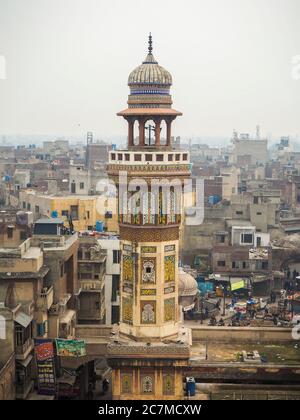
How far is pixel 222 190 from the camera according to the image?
53.5 m

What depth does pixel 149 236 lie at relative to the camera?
15117 mm

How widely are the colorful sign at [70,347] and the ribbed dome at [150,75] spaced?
6203 millimetres

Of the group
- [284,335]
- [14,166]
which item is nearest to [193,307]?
[284,335]

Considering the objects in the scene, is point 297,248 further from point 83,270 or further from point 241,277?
point 83,270

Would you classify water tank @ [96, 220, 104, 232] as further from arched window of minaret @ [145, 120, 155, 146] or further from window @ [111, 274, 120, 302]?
arched window of minaret @ [145, 120, 155, 146]

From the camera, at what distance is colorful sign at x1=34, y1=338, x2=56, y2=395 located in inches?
727

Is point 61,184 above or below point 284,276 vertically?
above

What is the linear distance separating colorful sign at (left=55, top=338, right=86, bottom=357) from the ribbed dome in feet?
20.4

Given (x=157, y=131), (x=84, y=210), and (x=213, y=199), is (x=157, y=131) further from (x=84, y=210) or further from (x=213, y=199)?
(x=213, y=199)

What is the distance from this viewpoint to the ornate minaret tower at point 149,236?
14.8 m

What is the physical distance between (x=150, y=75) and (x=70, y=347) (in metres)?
6.64

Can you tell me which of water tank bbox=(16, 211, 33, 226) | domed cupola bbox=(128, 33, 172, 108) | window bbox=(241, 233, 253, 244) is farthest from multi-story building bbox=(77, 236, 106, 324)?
window bbox=(241, 233, 253, 244)

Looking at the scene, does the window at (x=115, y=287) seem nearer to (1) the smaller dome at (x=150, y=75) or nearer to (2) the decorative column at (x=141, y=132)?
(2) the decorative column at (x=141, y=132)

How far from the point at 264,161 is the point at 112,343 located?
78.4 m
